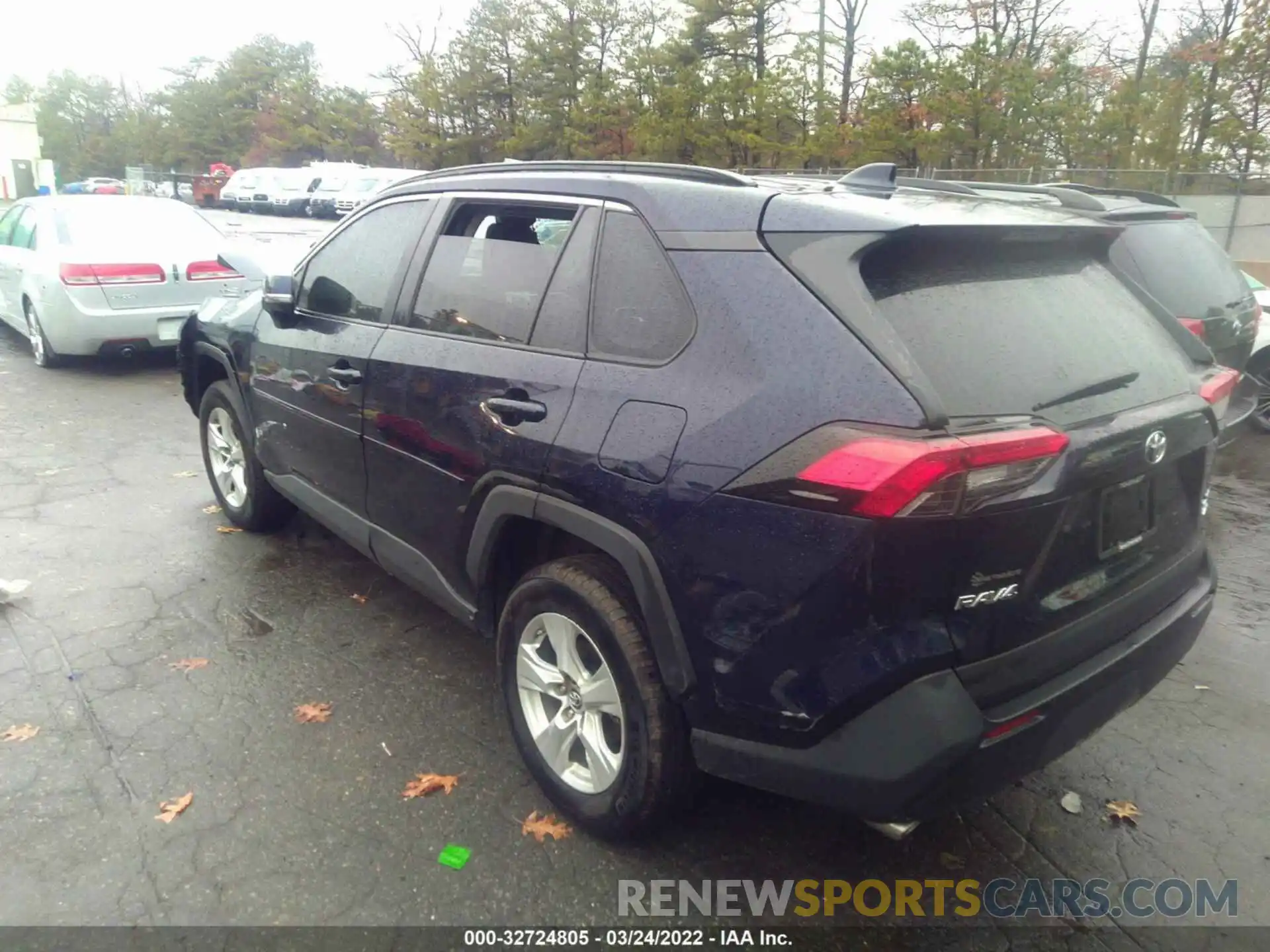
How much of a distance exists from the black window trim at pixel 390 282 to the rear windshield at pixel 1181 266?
12.4 feet

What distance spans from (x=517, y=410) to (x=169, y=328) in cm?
733

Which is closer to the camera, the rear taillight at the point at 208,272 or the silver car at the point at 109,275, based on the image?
the silver car at the point at 109,275

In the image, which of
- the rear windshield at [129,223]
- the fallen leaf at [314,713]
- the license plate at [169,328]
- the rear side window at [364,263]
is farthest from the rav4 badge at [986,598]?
the rear windshield at [129,223]

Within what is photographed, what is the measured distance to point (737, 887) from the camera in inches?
105

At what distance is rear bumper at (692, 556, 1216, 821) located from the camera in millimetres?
2078

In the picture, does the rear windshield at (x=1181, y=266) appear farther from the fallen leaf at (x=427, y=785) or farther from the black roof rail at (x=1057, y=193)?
the fallen leaf at (x=427, y=785)

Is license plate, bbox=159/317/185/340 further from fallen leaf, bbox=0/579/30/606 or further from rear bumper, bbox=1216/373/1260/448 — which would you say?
rear bumper, bbox=1216/373/1260/448

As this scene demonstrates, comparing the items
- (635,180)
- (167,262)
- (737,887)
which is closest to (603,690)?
(737,887)

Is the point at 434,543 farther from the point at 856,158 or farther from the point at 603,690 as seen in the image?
the point at 856,158

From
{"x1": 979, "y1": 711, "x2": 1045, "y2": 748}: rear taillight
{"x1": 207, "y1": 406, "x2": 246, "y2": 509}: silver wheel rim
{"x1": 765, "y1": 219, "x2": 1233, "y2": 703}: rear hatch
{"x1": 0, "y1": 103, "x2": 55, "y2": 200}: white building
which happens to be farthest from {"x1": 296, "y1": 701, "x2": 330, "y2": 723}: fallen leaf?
{"x1": 0, "y1": 103, "x2": 55, "y2": 200}: white building

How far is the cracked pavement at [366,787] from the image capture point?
8.55ft

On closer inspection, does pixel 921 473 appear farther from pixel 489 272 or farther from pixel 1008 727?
pixel 489 272

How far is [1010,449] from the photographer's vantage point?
204cm

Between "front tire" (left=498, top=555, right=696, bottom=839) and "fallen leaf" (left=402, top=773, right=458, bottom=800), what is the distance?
0.28 metres
